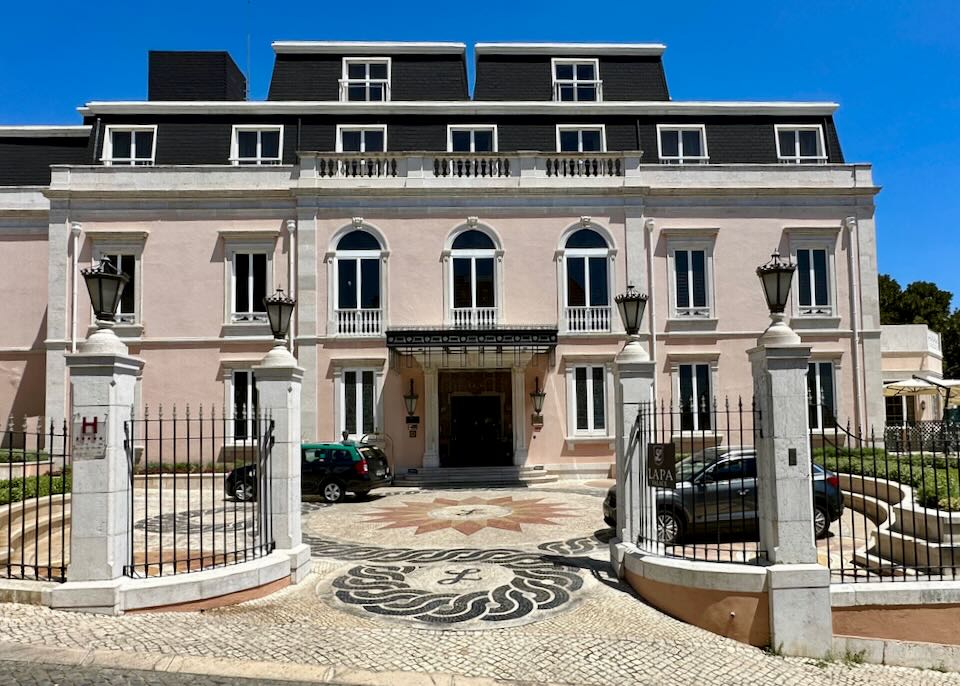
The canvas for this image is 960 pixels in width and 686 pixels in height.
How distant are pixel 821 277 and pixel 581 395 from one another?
27.5ft

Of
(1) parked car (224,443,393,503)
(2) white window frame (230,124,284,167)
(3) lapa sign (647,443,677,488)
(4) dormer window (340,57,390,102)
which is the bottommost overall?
(1) parked car (224,443,393,503)

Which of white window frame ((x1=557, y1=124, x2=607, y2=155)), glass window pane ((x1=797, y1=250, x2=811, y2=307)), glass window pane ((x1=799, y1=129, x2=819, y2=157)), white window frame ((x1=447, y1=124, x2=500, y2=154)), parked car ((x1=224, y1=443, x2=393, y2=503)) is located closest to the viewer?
parked car ((x1=224, y1=443, x2=393, y2=503))

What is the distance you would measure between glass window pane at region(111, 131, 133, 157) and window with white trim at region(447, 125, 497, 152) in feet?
33.8

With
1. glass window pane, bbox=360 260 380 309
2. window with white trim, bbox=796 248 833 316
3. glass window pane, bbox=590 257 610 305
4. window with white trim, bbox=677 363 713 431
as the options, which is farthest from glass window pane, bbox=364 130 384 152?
window with white trim, bbox=796 248 833 316

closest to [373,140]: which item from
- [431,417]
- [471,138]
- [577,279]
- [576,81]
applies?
[471,138]

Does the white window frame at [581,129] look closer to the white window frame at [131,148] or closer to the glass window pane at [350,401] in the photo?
the glass window pane at [350,401]

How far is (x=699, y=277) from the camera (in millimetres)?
22312

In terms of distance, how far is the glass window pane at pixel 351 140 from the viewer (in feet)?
76.7

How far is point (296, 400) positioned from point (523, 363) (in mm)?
12390

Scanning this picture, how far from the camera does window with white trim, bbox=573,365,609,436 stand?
21.5 m

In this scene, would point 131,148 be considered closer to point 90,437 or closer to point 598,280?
point 598,280

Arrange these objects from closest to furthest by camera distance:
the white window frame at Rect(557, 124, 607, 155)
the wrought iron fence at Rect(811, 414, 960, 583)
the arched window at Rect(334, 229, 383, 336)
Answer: the wrought iron fence at Rect(811, 414, 960, 583)
the arched window at Rect(334, 229, 383, 336)
the white window frame at Rect(557, 124, 607, 155)

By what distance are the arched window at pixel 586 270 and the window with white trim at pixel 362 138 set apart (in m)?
6.95

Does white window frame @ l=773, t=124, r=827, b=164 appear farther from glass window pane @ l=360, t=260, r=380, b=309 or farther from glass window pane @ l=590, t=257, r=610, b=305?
glass window pane @ l=360, t=260, r=380, b=309
